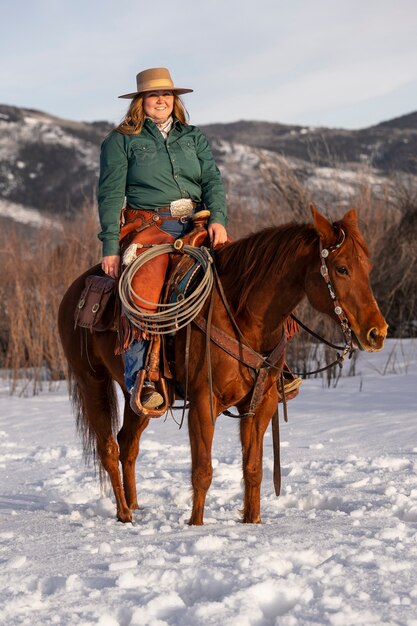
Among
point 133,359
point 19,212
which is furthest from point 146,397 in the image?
point 19,212

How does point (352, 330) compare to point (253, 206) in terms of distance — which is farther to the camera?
point (253, 206)

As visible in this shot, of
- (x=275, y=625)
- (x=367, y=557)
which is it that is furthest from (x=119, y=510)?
(x=275, y=625)

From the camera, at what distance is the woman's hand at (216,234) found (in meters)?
4.72

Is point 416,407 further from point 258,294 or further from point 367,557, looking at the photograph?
point 367,557

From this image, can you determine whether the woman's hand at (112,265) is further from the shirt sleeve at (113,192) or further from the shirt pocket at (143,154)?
the shirt pocket at (143,154)

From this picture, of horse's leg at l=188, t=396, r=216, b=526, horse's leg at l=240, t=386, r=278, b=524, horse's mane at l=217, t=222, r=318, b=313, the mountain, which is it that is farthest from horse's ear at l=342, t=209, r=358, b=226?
the mountain

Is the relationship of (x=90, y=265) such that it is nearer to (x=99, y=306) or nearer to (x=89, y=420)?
(x=89, y=420)

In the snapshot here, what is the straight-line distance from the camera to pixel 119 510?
499cm

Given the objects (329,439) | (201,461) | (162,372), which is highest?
(162,372)

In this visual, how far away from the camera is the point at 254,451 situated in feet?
15.3

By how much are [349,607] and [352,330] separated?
1.34m

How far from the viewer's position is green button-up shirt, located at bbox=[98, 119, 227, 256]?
480 cm

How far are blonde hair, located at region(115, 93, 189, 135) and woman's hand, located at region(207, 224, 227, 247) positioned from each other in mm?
697

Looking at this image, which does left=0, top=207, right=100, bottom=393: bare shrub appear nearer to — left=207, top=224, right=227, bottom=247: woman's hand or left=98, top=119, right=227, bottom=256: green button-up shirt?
left=98, top=119, right=227, bottom=256: green button-up shirt
